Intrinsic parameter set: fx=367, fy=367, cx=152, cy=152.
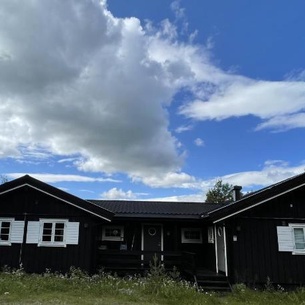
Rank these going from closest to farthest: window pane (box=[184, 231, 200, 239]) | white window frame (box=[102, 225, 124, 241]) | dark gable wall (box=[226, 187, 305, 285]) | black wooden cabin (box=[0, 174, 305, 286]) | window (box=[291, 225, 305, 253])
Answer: dark gable wall (box=[226, 187, 305, 285]) < black wooden cabin (box=[0, 174, 305, 286]) < window (box=[291, 225, 305, 253]) < white window frame (box=[102, 225, 124, 241]) < window pane (box=[184, 231, 200, 239])

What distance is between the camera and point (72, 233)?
571 inches

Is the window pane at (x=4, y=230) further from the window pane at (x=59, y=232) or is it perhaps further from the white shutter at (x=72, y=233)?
the white shutter at (x=72, y=233)

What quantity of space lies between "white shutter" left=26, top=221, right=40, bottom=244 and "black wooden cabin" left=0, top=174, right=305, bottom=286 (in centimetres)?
4

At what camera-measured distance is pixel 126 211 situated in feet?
54.7

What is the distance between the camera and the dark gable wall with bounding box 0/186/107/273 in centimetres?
1425

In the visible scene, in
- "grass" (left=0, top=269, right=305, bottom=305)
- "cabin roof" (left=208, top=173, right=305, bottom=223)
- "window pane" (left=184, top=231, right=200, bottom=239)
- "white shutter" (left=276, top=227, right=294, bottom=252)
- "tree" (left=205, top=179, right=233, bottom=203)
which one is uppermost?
"tree" (left=205, top=179, right=233, bottom=203)

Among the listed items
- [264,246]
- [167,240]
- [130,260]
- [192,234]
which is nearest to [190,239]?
[192,234]

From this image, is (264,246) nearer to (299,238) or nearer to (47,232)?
(299,238)

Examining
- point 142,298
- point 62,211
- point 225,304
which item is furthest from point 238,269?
point 62,211

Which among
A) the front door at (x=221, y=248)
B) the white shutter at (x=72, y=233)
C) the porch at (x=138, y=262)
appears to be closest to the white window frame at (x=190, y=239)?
the porch at (x=138, y=262)

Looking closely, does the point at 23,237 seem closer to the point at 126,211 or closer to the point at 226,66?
the point at 126,211

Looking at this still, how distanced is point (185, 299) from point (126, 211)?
6983mm

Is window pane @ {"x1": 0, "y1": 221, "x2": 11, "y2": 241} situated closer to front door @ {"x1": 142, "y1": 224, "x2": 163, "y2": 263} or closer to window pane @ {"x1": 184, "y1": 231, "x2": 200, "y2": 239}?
front door @ {"x1": 142, "y1": 224, "x2": 163, "y2": 263}

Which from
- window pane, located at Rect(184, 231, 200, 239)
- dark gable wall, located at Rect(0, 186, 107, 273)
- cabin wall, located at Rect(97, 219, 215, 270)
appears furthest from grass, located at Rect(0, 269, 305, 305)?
window pane, located at Rect(184, 231, 200, 239)
